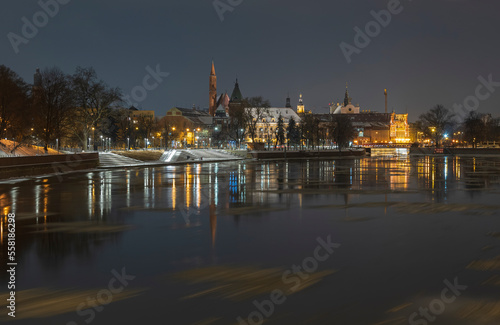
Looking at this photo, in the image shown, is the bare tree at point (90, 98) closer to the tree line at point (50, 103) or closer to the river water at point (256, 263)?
the tree line at point (50, 103)

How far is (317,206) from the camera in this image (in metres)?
19.2

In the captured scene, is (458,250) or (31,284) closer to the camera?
(31,284)

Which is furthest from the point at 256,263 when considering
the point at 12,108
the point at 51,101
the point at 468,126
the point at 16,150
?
the point at 468,126

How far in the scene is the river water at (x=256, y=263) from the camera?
731 cm

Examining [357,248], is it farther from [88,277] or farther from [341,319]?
[88,277]

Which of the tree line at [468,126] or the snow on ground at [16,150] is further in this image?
the tree line at [468,126]

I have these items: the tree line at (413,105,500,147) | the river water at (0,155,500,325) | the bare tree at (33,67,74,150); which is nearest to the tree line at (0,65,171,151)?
the bare tree at (33,67,74,150)

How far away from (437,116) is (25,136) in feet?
339

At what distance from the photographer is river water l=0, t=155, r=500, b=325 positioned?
7.31 meters

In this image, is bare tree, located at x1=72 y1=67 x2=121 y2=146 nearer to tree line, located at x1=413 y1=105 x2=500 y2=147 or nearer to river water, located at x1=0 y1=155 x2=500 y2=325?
river water, located at x1=0 y1=155 x2=500 y2=325

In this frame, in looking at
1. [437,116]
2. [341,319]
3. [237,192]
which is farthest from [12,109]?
[437,116]

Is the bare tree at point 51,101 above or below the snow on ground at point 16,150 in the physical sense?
above

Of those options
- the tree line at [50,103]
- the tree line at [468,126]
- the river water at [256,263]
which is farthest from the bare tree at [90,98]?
the tree line at [468,126]

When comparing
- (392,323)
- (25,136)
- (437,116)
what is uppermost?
(437,116)
